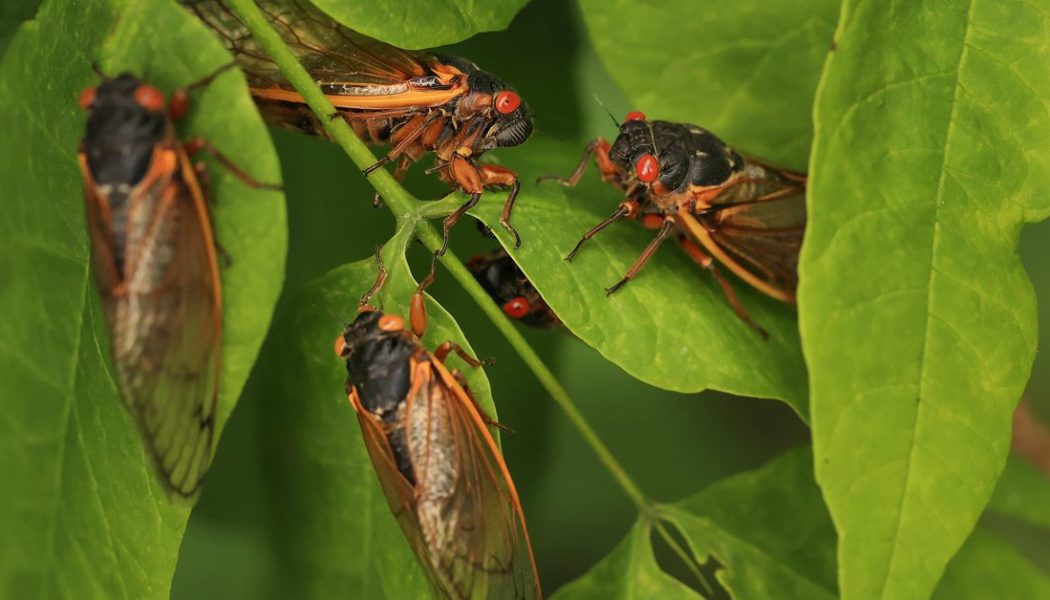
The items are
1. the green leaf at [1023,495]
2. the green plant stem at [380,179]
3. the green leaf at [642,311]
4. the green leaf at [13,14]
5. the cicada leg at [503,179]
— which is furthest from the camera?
the green leaf at [1023,495]

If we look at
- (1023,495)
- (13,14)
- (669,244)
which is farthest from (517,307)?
(1023,495)

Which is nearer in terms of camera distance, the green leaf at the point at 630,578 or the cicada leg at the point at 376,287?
the cicada leg at the point at 376,287

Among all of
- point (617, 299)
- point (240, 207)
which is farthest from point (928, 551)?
point (240, 207)

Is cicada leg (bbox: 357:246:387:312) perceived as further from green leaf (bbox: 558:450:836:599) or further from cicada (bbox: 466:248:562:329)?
green leaf (bbox: 558:450:836:599)

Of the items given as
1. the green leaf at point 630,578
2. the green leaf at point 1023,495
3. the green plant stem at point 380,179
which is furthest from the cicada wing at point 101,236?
the green leaf at point 1023,495

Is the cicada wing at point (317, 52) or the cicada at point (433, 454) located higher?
the cicada wing at point (317, 52)

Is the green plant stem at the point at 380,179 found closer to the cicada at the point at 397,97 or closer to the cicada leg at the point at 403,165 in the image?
the cicada at the point at 397,97
